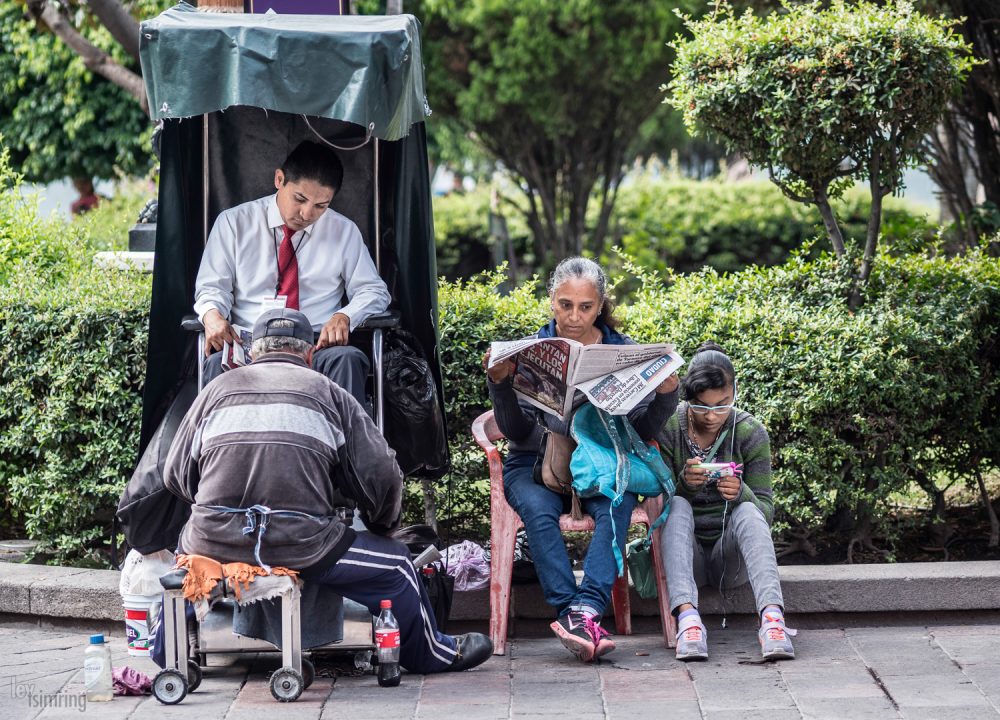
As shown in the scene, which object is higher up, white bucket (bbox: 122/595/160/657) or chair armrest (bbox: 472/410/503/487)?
chair armrest (bbox: 472/410/503/487)

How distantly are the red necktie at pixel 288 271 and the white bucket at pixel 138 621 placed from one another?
1.38 m

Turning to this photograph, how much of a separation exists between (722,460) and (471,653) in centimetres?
128

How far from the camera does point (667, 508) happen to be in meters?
5.04

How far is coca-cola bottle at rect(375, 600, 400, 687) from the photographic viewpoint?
14.8ft

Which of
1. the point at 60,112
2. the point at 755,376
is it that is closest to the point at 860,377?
the point at 755,376

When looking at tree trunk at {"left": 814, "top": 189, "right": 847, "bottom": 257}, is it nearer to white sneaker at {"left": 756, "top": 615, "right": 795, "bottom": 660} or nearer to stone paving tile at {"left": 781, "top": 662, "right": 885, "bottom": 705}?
white sneaker at {"left": 756, "top": 615, "right": 795, "bottom": 660}

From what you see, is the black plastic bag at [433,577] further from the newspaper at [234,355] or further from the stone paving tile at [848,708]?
the stone paving tile at [848,708]

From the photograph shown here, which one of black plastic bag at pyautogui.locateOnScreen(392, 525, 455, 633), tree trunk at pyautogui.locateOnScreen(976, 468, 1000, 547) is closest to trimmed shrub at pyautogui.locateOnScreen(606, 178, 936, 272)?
tree trunk at pyautogui.locateOnScreen(976, 468, 1000, 547)

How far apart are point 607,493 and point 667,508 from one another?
A: 296 mm

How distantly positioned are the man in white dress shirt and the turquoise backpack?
1091 millimetres

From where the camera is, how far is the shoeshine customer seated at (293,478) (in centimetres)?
428

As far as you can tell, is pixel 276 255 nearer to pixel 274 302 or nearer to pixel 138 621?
pixel 274 302

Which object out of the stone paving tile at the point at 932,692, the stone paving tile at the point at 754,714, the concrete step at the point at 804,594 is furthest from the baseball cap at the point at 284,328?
the stone paving tile at the point at 932,692

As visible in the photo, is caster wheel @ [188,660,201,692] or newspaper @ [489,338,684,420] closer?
caster wheel @ [188,660,201,692]
